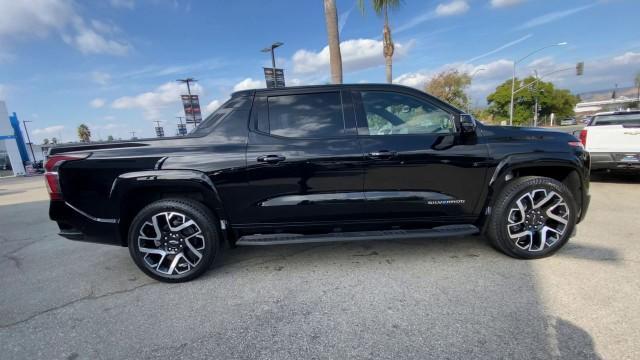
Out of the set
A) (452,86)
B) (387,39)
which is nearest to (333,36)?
(387,39)

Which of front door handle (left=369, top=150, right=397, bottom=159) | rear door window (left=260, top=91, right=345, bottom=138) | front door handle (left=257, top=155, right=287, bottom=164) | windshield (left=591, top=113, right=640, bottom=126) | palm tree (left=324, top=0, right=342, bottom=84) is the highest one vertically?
palm tree (left=324, top=0, right=342, bottom=84)

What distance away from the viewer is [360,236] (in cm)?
293

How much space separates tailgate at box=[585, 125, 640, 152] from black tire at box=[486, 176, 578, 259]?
14.2 ft

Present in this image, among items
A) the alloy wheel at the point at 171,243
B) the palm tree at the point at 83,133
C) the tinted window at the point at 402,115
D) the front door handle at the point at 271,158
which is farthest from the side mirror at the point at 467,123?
the palm tree at the point at 83,133

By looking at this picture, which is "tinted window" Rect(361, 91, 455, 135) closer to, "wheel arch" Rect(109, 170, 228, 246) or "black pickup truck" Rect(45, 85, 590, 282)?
"black pickup truck" Rect(45, 85, 590, 282)

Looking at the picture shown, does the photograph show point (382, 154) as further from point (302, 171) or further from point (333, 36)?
point (333, 36)

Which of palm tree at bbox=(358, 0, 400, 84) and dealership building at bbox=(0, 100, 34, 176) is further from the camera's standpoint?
dealership building at bbox=(0, 100, 34, 176)

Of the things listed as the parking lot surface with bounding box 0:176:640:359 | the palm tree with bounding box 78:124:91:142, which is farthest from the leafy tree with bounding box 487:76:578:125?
the palm tree with bounding box 78:124:91:142

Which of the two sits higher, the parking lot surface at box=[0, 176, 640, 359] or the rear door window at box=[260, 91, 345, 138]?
the rear door window at box=[260, 91, 345, 138]

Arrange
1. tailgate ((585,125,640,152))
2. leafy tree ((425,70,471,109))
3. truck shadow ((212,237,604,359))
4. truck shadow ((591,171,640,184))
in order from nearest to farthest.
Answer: truck shadow ((212,237,604,359)), tailgate ((585,125,640,152)), truck shadow ((591,171,640,184)), leafy tree ((425,70,471,109))

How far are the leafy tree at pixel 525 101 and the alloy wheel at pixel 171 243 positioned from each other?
61.2 metres

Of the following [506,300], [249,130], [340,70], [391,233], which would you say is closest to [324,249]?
[391,233]

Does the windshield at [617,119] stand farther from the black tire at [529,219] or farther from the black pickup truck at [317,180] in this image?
the black tire at [529,219]

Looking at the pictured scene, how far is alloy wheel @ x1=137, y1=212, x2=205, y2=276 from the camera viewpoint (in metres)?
2.93
